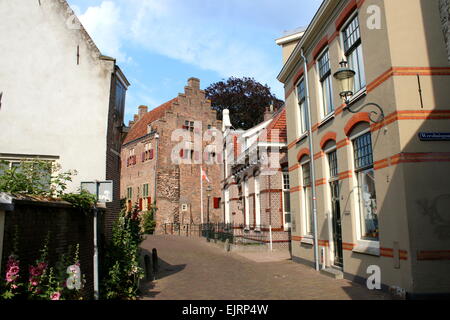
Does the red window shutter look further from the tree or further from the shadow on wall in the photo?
the shadow on wall

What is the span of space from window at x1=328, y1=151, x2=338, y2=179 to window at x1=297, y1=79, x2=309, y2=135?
96.3 inches

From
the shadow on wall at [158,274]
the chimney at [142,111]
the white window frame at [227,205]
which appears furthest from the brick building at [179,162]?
the shadow on wall at [158,274]

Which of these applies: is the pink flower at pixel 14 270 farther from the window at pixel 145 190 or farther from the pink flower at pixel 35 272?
the window at pixel 145 190

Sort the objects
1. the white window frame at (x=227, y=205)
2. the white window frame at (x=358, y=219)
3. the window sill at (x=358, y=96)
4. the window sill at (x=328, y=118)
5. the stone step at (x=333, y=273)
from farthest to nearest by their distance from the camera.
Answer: the white window frame at (x=227, y=205)
the window sill at (x=328, y=118)
the stone step at (x=333, y=273)
the window sill at (x=358, y=96)
the white window frame at (x=358, y=219)

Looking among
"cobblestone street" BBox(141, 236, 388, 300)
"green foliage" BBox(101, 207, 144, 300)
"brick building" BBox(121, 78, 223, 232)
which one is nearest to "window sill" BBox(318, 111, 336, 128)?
"cobblestone street" BBox(141, 236, 388, 300)

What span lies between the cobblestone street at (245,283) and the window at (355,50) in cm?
523

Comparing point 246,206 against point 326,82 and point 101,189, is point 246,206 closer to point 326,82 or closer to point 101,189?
point 326,82

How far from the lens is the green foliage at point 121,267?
25.2ft

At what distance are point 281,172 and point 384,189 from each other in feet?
36.3

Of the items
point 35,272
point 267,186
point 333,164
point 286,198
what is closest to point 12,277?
point 35,272

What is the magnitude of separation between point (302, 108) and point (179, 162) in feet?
74.1

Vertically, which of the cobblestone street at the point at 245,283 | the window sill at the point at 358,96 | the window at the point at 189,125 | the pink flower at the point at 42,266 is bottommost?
A: the cobblestone street at the point at 245,283

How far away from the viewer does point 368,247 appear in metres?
8.77
